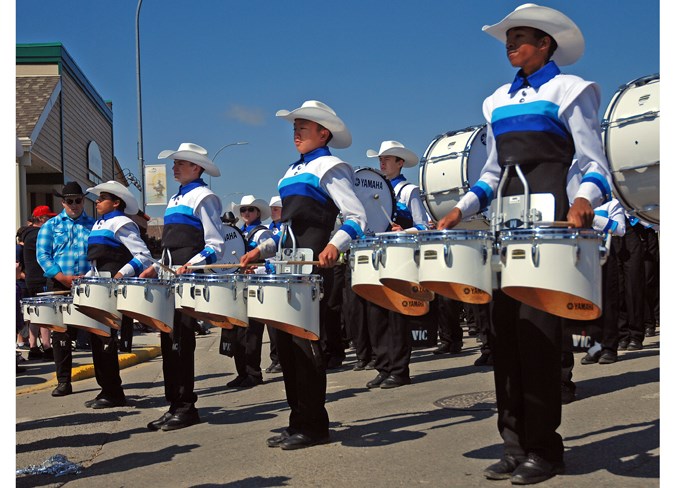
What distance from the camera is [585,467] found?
4742 mm

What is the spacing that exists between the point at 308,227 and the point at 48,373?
22.2ft

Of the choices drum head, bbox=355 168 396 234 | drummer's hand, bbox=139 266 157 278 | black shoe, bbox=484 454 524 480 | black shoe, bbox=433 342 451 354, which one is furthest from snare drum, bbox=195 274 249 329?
black shoe, bbox=433 342 451 354

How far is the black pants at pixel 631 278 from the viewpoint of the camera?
33.7 ft

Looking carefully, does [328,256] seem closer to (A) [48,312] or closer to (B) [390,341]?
(B) [390,341]

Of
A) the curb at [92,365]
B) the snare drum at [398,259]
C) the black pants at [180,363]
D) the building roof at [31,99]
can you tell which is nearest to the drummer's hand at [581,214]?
the snare drum at [398,259]

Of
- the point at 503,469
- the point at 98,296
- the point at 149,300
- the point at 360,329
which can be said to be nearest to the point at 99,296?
the point at 98,296

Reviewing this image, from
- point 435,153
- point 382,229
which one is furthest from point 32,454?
point 435,153

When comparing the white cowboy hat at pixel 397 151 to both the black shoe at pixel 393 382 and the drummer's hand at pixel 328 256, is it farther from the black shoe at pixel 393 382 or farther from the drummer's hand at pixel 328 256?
the drummer's hand at pixel 328 256

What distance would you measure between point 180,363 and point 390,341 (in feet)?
8.04

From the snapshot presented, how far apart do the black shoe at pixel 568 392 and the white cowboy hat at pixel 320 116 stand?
8.65ft

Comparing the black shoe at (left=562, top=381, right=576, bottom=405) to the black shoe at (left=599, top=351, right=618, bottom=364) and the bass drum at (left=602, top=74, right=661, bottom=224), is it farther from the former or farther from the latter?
the black shoe at (left=599, top=351, right=618, bottom=364)

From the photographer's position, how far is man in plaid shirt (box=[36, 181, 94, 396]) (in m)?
9.56

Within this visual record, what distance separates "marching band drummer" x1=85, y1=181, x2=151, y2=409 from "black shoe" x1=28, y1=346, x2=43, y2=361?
16.7ft

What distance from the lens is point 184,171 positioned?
7559 millimetres
